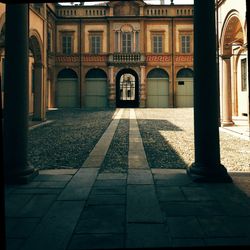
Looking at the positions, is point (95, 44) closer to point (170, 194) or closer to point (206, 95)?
point (206, 95)

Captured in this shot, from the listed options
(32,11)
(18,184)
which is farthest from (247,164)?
(32,11)

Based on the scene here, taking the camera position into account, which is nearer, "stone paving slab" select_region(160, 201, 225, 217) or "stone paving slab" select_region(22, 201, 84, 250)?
"stone paving slab" select_region(22, 201, 84, 250)

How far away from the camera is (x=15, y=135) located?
4.67 meters

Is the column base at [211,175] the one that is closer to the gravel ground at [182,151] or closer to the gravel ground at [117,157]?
the gravel ground at [182,151]

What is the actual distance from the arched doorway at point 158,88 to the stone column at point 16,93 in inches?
939

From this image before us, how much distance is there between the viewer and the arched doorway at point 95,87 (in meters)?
28.1

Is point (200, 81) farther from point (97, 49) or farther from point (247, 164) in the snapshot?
point (97, 49)

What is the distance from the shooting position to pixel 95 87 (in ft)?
92.4

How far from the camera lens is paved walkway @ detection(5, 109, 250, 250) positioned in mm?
2643

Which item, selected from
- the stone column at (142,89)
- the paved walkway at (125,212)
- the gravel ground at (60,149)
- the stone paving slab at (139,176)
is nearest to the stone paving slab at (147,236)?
the paved walkway at (125,212)

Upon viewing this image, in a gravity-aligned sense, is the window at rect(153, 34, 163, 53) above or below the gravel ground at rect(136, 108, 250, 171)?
above

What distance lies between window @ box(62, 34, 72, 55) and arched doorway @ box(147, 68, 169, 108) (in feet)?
26.3

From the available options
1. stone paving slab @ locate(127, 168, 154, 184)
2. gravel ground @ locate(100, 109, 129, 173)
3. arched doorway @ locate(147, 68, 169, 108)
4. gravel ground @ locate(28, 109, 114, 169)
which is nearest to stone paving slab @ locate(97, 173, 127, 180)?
stone paving slab @ locate(127, 168, 154, 184)

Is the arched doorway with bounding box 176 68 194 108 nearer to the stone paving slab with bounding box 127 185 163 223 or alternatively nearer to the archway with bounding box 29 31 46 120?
the archway with bounding box 29 31 46 120
